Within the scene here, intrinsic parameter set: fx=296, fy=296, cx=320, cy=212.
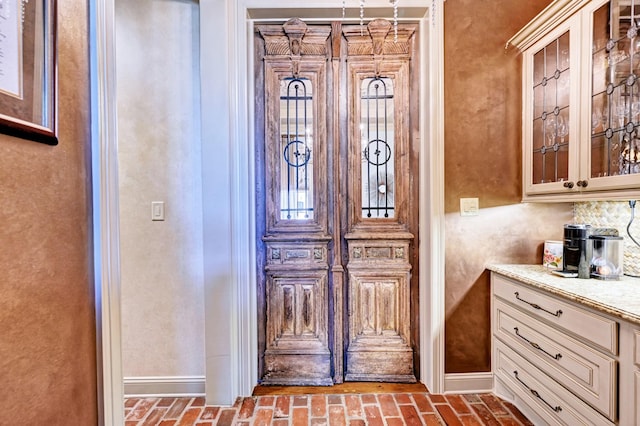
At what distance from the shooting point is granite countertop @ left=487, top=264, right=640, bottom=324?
1.16 m

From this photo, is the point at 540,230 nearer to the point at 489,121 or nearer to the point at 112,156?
the point at 489,121

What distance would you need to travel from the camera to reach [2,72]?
668 mm

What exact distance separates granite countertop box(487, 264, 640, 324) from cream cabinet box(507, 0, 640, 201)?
17.2 inches

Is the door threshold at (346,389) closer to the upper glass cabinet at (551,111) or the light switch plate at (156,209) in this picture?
the light switch plate at (156,209)

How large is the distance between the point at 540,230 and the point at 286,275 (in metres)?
1.78

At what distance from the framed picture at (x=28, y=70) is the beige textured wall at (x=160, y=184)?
120cm

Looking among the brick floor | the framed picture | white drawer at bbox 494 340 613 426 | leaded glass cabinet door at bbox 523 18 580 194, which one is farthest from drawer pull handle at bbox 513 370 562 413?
the framed picture

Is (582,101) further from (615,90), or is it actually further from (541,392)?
(541,392)

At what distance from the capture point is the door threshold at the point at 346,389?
2023 mm

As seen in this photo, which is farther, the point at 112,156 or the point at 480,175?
the point at 480,175

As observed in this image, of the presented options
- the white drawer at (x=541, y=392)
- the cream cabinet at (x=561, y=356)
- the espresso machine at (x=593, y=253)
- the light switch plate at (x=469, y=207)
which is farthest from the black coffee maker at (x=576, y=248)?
the white drawer at (x=541, y=392)

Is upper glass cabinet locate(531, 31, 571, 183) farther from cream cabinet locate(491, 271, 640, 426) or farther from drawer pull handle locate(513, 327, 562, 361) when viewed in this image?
drawer pull handle locate(513, 327, 562, 361)

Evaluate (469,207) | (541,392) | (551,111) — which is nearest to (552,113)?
(551,111)

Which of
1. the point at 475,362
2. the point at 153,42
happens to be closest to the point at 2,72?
the point at 153,42
